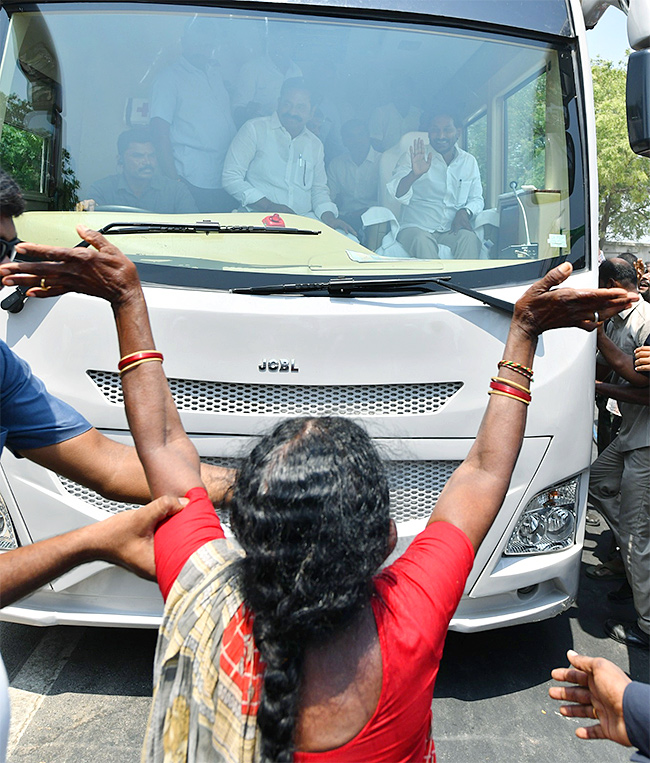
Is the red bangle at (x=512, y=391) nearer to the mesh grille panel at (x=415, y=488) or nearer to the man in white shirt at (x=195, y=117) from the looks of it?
the mesh grille panel at (x=415, y=488)

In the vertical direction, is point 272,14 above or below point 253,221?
above

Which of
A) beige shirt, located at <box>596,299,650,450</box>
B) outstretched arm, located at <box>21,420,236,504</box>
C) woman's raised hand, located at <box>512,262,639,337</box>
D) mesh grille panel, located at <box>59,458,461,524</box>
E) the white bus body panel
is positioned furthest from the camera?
beige shirt, located at <box>596,299,650,450</box>

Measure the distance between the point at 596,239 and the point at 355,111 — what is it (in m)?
1.16

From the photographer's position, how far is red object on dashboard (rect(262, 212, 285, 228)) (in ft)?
9.51

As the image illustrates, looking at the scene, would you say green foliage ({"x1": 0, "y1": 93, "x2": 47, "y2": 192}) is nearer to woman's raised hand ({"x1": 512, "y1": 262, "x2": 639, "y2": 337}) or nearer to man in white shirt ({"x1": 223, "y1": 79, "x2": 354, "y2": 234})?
man in white shirt ({"x1": 223, "y1": 79, "x2": 354, "y2": 234})

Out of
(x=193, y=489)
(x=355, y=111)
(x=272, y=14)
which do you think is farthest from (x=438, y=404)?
(x=272, y=14)

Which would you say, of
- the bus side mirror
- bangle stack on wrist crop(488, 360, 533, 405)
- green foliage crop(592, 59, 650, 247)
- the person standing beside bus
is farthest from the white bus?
green foliage crop(592, 59, 650, 247)

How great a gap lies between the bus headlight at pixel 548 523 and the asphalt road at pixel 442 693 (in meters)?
0.70

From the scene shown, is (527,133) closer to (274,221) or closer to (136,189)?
(274,221)

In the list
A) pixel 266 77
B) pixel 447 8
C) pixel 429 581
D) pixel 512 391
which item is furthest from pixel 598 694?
pixel 447 8

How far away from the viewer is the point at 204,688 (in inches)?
45.6

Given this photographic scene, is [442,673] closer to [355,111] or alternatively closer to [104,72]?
[355,111]

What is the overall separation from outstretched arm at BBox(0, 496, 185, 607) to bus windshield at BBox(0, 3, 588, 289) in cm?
164

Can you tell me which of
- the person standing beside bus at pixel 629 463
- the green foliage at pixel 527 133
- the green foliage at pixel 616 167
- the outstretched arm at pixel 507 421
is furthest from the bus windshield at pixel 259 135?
the green foliage at pixel 616 167
